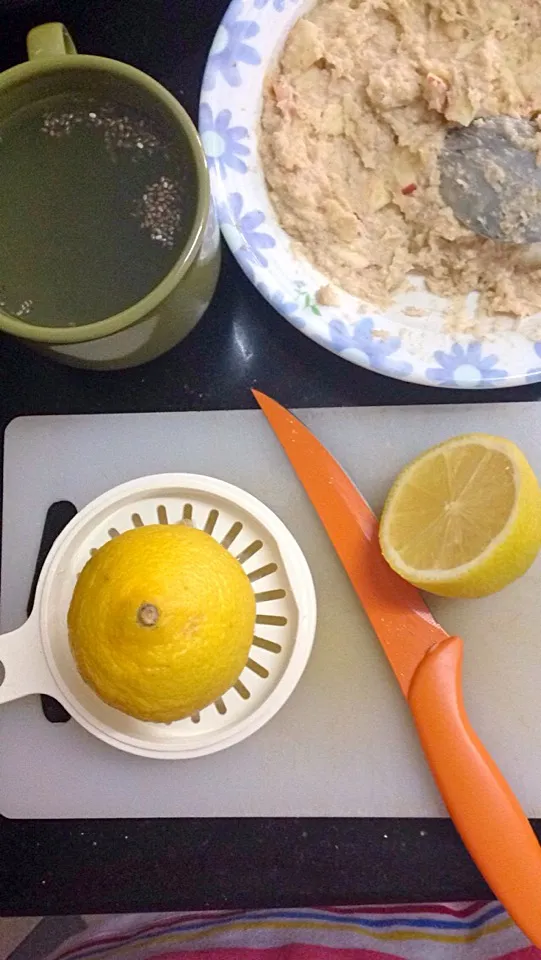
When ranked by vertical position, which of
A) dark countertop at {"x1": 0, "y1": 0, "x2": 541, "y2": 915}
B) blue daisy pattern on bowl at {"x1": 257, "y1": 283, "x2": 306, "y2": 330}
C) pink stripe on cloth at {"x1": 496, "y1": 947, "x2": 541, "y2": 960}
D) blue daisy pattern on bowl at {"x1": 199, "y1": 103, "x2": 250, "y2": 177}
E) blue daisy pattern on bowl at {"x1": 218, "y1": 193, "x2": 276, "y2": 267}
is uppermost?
blue daisy pattern on bowl at {"x1": 199, "y1": 103, "x2": 250, "y2": 177}

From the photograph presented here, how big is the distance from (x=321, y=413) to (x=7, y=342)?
0.97 ft

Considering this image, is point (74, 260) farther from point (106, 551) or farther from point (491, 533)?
point (491, 533)

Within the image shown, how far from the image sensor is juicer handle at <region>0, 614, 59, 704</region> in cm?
70

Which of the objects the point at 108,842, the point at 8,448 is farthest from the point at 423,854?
the point at 8,448

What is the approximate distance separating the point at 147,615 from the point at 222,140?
0.39m

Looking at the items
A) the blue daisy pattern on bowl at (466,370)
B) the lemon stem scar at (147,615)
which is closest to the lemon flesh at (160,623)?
the lemon stem scar at (147,615)

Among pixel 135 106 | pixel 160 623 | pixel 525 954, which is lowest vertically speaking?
pixel 525 954

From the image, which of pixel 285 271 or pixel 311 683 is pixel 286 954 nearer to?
pixel 311 683

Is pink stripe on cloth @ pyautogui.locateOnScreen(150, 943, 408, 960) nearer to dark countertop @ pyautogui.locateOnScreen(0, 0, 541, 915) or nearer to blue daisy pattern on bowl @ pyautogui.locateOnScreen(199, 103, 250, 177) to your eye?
dark countertop @ pyautogui.locateOnScreen(0, 0, 541, 915)

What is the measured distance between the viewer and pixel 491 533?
62cm

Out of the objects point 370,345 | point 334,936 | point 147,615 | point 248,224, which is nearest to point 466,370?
point 370,345

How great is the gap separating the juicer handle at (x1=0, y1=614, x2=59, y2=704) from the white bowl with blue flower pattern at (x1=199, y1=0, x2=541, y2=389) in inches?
13.3

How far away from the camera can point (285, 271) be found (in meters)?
0.68

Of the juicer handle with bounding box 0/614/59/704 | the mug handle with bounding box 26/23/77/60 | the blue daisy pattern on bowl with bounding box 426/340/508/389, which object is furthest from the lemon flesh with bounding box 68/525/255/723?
→ the mug handle with bounding box 26/23/77/60
